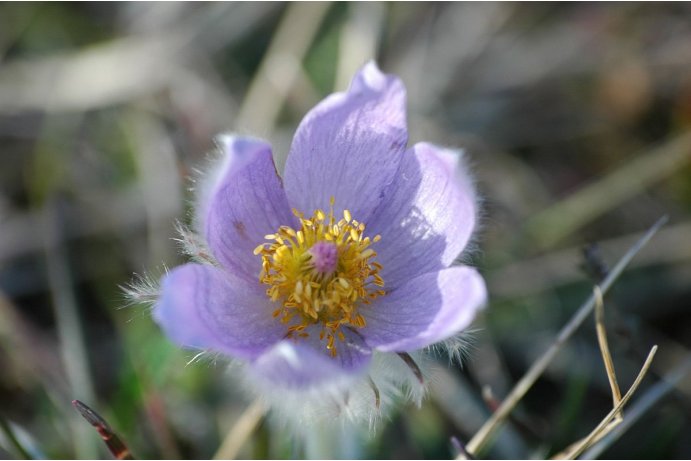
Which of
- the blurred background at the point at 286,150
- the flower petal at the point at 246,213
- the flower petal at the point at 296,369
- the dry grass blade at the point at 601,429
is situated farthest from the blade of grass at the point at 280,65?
the dry grass blade at the point at 601,429

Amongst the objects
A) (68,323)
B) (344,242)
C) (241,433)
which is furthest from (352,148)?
(68,323)

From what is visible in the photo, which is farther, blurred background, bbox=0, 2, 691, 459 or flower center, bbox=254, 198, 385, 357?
blurred background, bbox=0, 2, 691, 459

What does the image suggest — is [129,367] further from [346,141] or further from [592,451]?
[592,451]

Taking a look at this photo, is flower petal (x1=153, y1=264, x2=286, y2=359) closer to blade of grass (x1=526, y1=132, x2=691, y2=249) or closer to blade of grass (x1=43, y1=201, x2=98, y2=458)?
blade of grass (x1=43, y1=201, x2=98, y2=458)

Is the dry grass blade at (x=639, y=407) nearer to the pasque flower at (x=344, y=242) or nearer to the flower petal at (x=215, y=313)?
the pasque flower at (x=344, y=242)

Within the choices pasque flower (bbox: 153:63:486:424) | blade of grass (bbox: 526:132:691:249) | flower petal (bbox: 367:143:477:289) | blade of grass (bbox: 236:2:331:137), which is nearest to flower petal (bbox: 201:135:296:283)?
pasque flower (bbox: 153:63:486:424)
